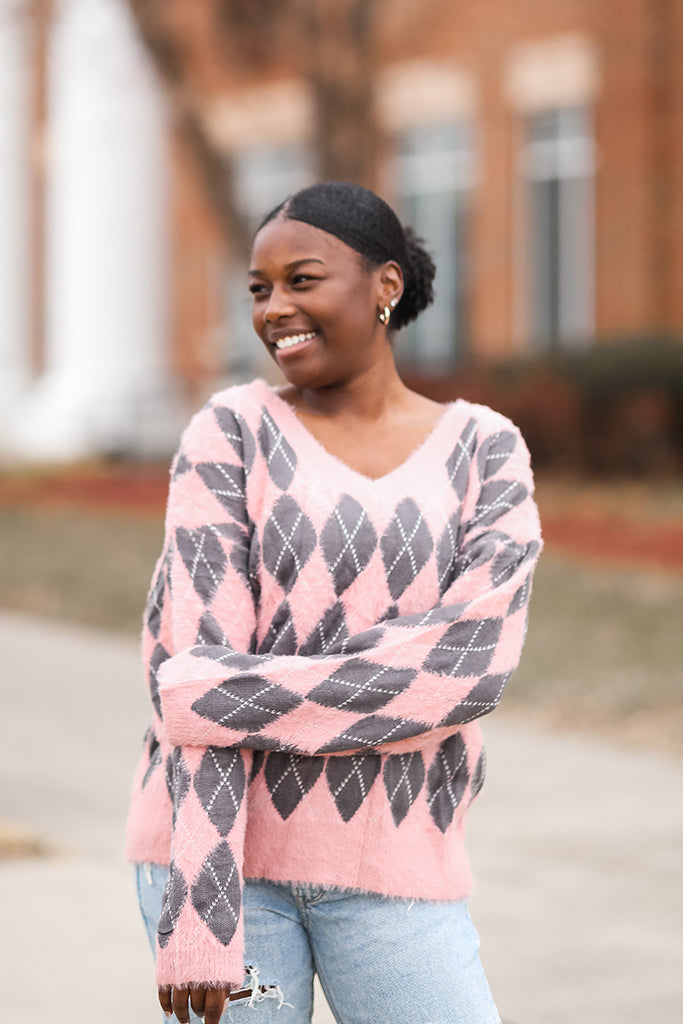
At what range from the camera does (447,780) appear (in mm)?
2350

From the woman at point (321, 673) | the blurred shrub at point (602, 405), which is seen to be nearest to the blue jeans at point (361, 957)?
the woman at point (321, 673)

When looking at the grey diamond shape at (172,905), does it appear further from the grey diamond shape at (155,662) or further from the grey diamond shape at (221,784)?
the grey diamond shape at (155,662)

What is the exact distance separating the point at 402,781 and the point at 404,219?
50.5 feet

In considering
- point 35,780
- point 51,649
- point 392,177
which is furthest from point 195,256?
point 35,780

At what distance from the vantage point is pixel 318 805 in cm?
227

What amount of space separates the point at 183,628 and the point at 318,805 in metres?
0.32

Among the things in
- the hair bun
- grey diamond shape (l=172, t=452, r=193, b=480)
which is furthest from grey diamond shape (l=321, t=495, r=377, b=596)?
the hair bun

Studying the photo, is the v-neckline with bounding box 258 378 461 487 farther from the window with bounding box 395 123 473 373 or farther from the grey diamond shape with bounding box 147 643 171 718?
the window with bounding box 395 123 473 373

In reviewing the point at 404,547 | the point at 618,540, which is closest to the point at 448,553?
the point at 404,547

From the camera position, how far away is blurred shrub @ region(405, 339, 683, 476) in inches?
543

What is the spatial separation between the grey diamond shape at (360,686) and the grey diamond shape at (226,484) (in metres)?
0.28

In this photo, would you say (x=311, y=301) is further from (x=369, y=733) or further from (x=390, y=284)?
(x=369, y=733)

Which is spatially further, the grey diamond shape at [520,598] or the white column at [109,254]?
the white column at [109,254]

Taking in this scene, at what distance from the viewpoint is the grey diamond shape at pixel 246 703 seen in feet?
7.14
